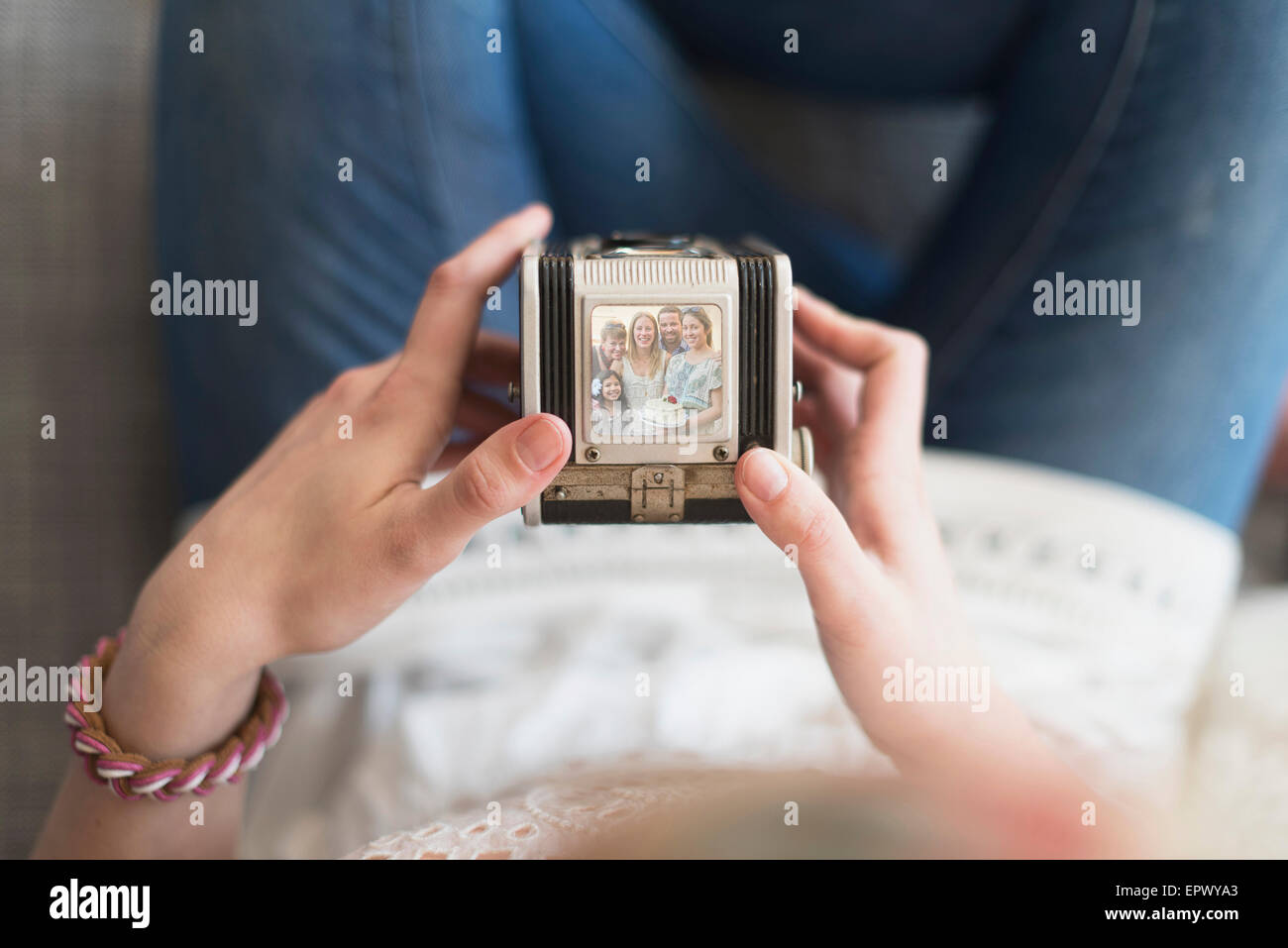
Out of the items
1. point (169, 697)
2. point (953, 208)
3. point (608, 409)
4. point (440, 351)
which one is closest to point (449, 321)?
point (440, 351)

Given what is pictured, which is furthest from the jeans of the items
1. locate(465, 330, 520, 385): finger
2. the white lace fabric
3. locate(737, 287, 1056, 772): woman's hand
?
locate(737, 287, 1056, 772): woman's hand

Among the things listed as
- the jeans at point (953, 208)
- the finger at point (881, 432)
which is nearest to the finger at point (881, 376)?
the finger at point (881, 432)

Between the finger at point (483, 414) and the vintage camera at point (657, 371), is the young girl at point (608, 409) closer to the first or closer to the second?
the vintage camera at point (657, 371)

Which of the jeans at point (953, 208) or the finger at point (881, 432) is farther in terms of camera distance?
the jeans at point (953, 208)

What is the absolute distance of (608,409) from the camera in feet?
1.20

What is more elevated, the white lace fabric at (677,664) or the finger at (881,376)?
the finger at (881,376)

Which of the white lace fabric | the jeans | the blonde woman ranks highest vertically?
the jeans

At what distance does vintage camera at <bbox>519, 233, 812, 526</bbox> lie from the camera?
35 cm

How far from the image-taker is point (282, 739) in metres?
0.61

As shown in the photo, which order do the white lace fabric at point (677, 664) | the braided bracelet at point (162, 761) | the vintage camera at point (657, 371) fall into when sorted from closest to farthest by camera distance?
the vintage camera at point (657, 371)
the braided bracelet at point (162, 761)
the white lace fabric at point (677, 664)

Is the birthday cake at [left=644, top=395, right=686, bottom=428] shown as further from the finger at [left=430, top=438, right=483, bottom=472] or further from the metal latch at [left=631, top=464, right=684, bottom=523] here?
the finger at [left=430, top=438, right=483, bottom=472]

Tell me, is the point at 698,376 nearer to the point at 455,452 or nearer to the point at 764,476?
the point at 764,476

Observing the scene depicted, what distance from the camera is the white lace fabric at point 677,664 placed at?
573 millimetres
